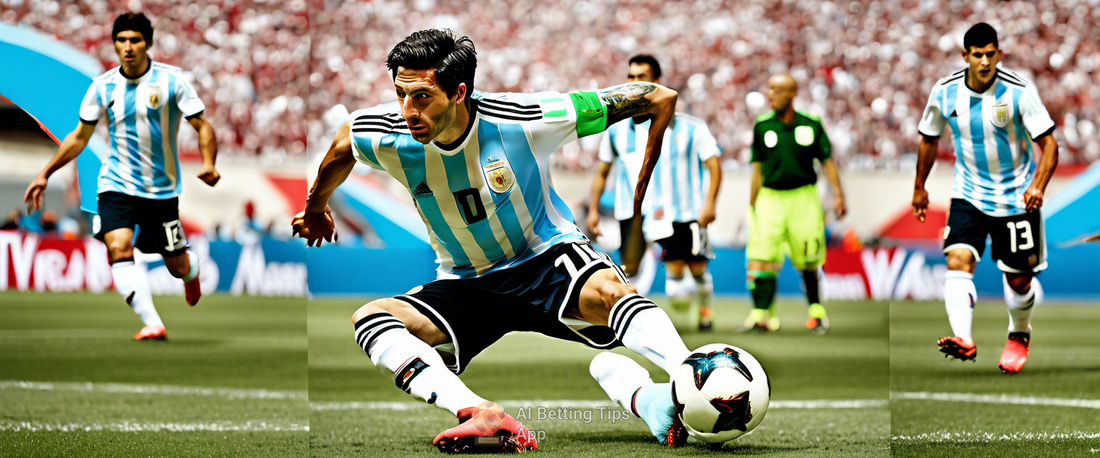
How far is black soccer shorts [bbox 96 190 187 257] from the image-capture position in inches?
→ 171

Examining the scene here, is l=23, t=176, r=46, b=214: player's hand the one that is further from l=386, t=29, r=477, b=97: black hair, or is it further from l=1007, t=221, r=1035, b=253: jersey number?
l=1007, t=221, r=1035, b=253: jersey number

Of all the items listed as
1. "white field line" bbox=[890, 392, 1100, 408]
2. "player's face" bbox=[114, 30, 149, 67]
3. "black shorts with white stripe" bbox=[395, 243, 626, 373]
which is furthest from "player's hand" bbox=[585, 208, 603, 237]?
"player's face" bbox=[114, 30, 149, 67]

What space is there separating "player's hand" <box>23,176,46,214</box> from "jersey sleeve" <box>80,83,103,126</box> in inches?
12.4

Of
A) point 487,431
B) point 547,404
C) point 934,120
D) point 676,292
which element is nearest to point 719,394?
point 487,431

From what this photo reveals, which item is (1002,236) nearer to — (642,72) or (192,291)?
(642,72)

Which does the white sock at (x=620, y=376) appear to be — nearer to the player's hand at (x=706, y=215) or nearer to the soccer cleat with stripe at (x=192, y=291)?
the soccer cleat with stripe at (x=192, y=291)

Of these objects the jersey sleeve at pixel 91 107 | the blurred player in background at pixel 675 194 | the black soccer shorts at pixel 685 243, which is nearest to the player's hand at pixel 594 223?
the blurred player in background at pixel 675 194

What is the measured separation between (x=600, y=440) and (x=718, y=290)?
5978 millimetres

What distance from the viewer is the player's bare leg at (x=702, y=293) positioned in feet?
23.5

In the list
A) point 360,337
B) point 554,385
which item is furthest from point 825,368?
point 360,337

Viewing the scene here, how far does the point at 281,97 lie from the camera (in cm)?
742

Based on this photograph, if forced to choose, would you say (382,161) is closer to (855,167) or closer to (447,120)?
(447,120)

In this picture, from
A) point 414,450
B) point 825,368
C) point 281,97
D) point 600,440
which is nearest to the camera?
point 414,450

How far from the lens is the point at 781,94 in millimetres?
6980
